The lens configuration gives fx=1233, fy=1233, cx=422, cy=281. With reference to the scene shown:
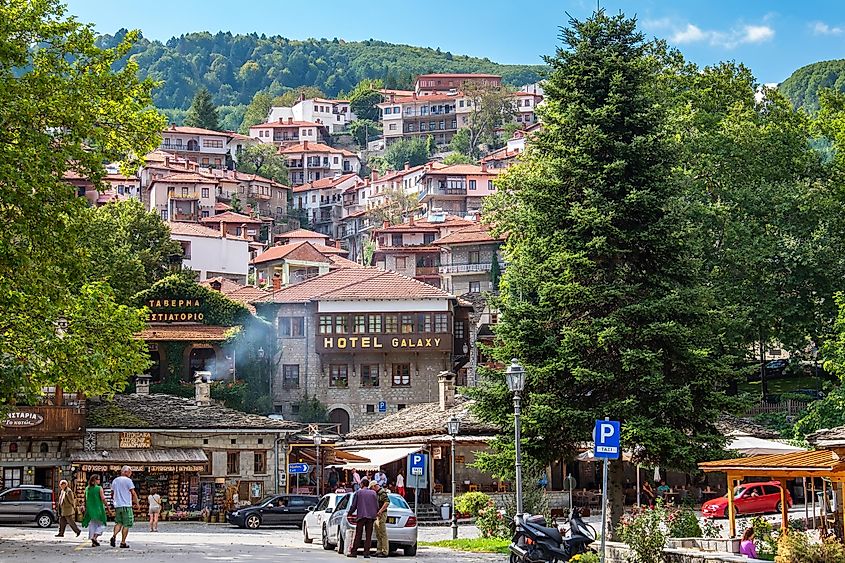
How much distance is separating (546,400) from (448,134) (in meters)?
158

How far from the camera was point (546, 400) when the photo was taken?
29.2 metres

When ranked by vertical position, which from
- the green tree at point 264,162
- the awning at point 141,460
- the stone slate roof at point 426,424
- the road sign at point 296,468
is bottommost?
the road sign at point 296,468

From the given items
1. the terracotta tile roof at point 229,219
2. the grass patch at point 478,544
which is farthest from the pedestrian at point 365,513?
the terracotta tile roof at point 229,219

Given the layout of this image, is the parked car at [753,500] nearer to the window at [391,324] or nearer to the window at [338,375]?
the window at [391,324]

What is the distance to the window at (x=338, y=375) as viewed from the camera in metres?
74.8

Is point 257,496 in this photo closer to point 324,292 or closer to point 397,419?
point 397,419

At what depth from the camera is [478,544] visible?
93.5 feet

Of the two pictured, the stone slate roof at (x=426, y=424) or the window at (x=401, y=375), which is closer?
the stone slate roof at (x=426, y=424)

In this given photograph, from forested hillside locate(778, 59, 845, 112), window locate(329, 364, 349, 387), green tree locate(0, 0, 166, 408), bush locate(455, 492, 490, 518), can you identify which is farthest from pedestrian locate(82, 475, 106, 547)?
forested hillside locate(778, 59, 845, 112)

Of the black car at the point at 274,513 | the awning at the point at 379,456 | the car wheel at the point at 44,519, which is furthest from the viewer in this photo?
the awning at the point at 379,456

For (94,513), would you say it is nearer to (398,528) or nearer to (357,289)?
(398,528)

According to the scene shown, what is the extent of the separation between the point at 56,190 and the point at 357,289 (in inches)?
1968

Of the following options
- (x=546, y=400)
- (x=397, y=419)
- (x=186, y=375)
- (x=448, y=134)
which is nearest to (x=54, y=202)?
(x=546, y=400)

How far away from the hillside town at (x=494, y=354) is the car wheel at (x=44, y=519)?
34 centimetres
